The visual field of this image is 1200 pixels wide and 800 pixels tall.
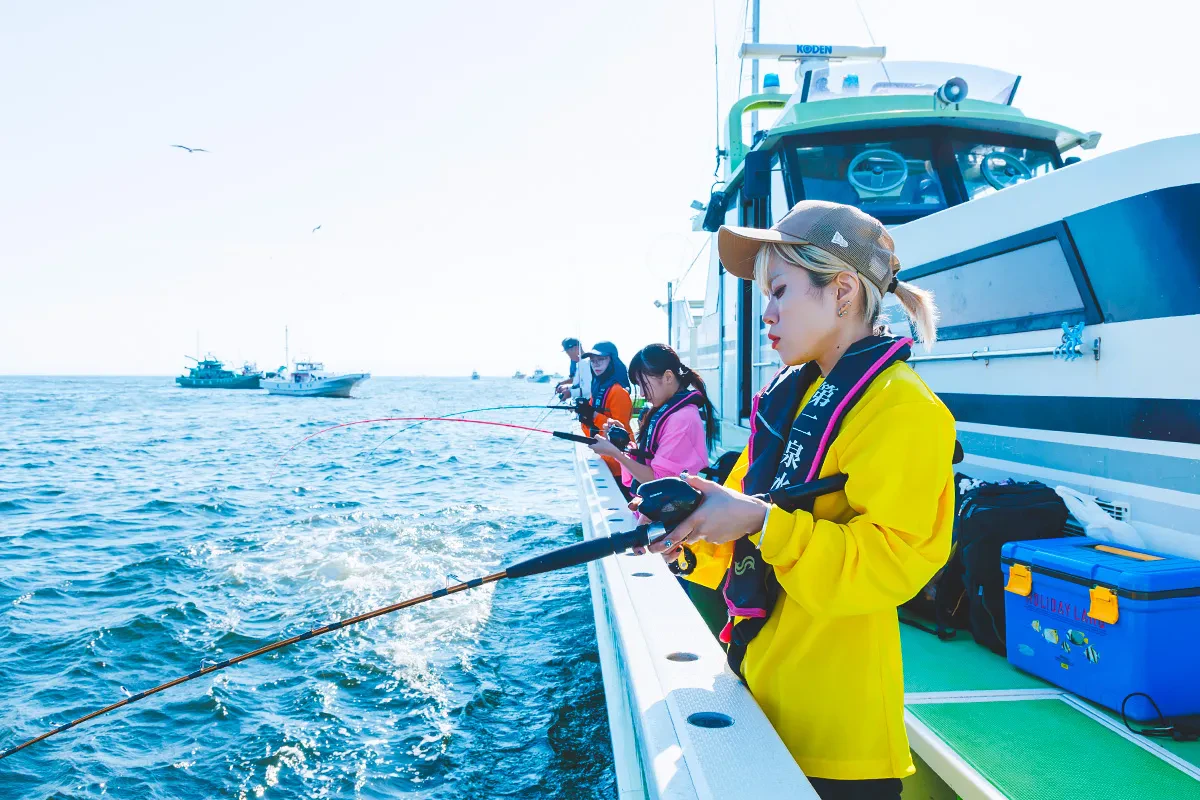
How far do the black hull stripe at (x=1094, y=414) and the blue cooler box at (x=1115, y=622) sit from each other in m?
0.47

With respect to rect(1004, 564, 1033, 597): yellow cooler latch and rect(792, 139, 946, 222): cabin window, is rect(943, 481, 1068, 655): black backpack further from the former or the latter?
rect(792, 139, 946, 222): cabin window

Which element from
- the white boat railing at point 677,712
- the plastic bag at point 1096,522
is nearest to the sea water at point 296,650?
the white boat railing at point 677,712

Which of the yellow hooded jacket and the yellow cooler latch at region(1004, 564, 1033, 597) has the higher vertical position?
the yellow hooded jacket

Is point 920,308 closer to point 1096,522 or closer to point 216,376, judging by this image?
point 1096,522

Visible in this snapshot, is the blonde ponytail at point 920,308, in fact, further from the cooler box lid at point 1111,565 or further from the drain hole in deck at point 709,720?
the cooler box lid at point 1111,565

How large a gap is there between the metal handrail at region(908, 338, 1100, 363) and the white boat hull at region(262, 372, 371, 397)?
70.2 meters

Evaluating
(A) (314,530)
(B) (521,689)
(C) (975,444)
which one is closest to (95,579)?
(A) (314,530)

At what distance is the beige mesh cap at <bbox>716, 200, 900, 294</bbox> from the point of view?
1598 mm

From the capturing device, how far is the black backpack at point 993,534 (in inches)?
124

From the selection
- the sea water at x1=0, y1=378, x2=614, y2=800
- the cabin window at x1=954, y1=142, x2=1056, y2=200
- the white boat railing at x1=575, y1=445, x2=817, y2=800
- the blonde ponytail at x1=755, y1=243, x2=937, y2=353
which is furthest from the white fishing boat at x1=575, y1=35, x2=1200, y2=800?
the cabin window at x1=954, y1=142, x2=1056, y2=200

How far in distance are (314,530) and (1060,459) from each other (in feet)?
29.8

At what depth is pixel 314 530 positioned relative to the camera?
10.1 m

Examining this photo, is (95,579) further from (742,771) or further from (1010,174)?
(1010,174)

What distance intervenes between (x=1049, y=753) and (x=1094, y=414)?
1495 mm
